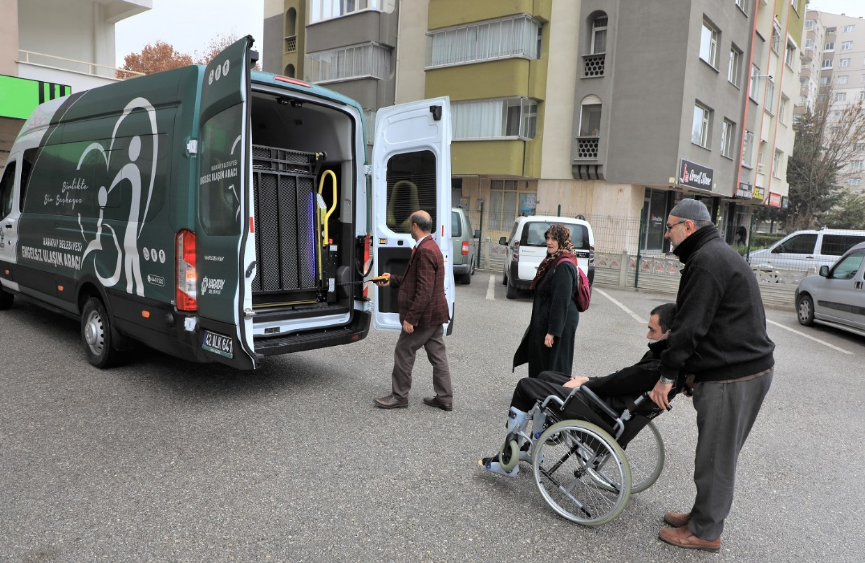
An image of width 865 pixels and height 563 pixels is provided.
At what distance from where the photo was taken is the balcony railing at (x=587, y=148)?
2173 cm

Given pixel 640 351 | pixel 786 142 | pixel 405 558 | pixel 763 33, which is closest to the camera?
pixel 405 558

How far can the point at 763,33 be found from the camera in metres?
27.8

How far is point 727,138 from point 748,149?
10.6 ft

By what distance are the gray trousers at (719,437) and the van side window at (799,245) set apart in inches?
533

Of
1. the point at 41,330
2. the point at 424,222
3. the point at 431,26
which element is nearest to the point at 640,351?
the point at 424,222

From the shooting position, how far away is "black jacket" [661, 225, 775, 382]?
9.87 feet

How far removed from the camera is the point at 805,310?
10.9 metres

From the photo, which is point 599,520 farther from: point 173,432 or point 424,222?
point 173,432

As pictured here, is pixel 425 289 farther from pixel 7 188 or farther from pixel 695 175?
pixel 695 175

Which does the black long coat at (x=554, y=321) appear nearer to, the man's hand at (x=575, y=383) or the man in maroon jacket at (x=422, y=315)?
the man in maroon jacket at (x=422, y=315)

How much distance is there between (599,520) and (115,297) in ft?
15.2

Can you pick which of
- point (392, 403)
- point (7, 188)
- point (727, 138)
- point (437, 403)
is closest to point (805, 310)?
point (437, 403)

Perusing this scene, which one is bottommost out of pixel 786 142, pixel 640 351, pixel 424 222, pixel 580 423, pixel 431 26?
pixel 640 351

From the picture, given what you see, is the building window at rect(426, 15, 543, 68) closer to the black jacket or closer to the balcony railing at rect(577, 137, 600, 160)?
the balcony railing at rect(577, 137, 600, 160)
